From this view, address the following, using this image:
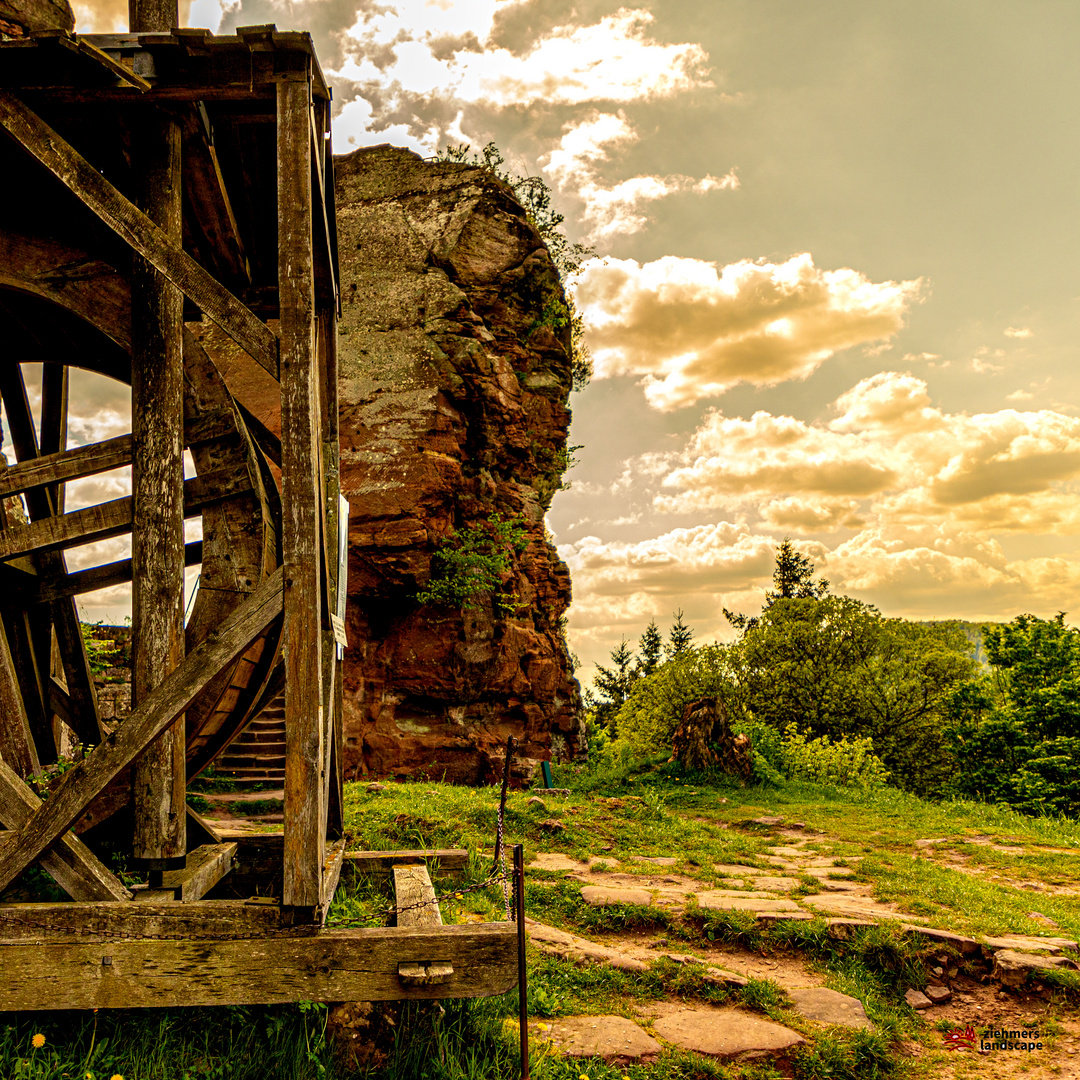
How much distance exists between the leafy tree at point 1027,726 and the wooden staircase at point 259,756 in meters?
13.1

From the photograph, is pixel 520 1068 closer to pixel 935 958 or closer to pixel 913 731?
pixel 935 958

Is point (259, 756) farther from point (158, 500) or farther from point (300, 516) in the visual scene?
point (300, 516)

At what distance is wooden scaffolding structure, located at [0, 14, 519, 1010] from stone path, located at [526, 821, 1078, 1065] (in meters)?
0.84

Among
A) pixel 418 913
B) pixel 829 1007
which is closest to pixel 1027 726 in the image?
pixel 829 1007

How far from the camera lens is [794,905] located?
559 cm

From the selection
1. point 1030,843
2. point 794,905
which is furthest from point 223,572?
point 1030,843

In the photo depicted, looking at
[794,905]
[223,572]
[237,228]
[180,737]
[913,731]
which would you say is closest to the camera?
[180,737]

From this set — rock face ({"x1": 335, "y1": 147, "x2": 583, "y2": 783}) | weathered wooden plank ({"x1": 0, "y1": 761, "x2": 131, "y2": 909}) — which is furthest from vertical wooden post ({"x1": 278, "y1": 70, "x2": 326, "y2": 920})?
rock face ({"x1": 335, "y1": 147, "x2": 583, "y2": 783})

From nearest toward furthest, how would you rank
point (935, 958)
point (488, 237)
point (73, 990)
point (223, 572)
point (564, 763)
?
point (73, 990) < point (223, 572) < point (935, 958) < point (564, 763) < point (488, 237)

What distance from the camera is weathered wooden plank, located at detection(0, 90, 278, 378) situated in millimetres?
3508

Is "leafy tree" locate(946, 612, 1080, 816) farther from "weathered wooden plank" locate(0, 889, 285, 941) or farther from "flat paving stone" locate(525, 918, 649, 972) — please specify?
"weathered wooden plank" locate(0, 889, 285, 941)

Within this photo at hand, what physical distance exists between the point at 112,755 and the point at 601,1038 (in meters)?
2.66

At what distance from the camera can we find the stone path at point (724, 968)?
367 centimetres

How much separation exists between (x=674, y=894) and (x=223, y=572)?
4203mm
